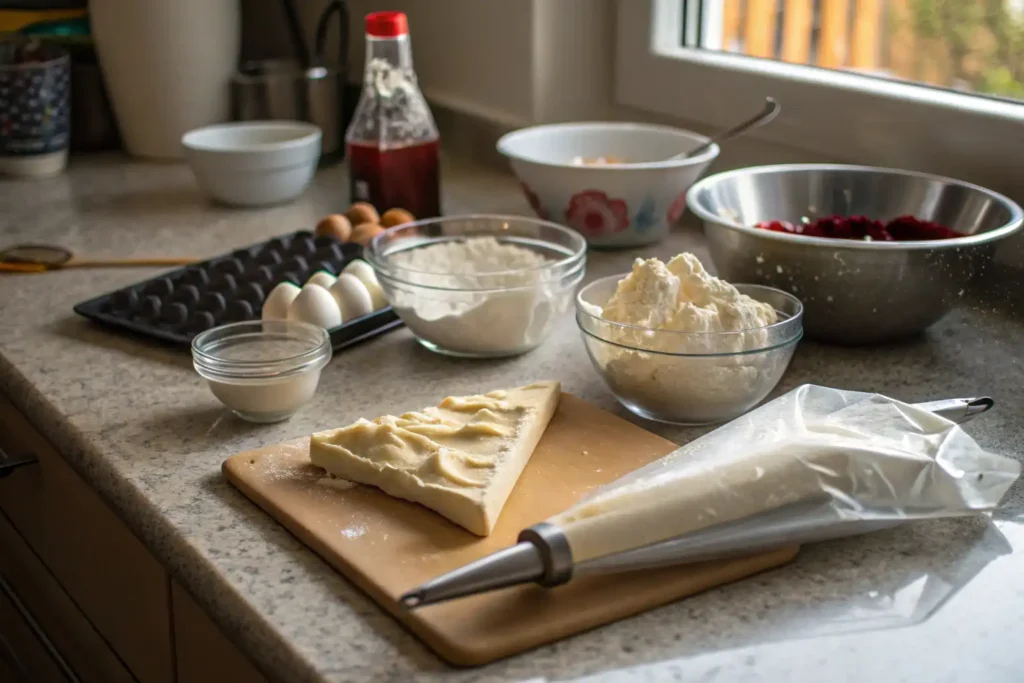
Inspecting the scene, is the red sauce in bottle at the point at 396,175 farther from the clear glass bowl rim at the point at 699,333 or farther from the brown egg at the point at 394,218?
the clear glass bowl rim at the point at 699,333

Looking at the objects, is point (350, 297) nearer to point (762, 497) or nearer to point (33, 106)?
point (762, 497)

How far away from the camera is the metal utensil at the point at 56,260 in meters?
1.30

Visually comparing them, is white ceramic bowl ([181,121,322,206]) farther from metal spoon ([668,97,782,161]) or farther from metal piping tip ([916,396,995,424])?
metal piping tip ([916,396,995,424])

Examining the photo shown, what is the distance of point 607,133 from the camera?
4.73 ft

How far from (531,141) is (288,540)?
80 cm

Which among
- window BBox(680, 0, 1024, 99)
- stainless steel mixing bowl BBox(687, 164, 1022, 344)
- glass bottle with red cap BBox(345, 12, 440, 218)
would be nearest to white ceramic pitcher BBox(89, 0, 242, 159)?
glass bottle with red cap BBox(345, 12, 440, 218)

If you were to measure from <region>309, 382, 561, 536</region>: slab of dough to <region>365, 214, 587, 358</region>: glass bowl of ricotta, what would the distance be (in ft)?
0.48

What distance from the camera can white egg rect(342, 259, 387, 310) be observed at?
1.11 m

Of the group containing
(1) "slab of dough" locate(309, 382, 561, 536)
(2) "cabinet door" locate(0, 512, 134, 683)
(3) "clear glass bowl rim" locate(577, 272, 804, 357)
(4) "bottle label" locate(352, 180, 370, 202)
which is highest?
(3) "clear glass bowl rim" locate(577, 272, 804, 357)

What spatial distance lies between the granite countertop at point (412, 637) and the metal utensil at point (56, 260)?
0.8 inches

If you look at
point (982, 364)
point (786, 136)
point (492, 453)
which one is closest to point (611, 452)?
point (492, 453)

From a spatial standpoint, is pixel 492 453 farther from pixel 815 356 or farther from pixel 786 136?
pixel 786 136

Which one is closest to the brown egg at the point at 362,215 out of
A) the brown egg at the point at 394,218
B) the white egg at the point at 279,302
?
the brown egg at the point at 394,218

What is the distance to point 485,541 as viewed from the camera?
0.70m
